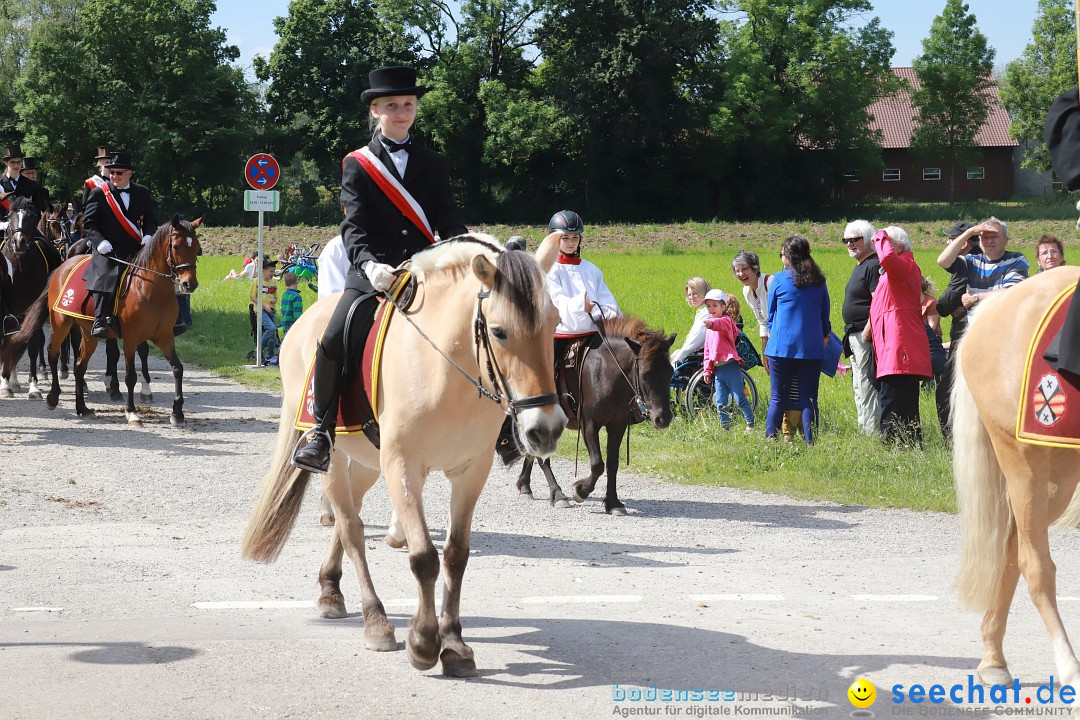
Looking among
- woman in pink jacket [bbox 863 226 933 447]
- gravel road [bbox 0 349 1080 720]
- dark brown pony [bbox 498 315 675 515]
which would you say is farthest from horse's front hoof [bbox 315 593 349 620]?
woman in pink jacket [bbox 863 226 933 447]

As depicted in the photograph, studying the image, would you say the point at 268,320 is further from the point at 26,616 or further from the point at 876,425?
the point at 26,616

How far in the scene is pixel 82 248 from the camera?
17.9 meters

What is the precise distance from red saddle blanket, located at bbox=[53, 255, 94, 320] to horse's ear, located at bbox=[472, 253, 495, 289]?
37.8 ft

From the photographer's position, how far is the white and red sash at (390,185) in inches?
250

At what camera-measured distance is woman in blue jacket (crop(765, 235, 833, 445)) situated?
12016mm

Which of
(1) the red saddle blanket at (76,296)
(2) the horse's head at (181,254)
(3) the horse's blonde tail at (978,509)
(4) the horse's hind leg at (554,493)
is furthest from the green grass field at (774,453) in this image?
(3) the horse's blonde tail at (978,509)

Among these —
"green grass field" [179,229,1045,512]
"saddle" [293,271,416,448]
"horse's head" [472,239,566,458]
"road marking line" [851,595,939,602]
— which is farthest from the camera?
"green grass field" [179,229,1045,512]

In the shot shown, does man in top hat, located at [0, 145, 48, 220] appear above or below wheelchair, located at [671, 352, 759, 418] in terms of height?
above

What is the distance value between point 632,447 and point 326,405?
23.3 feet

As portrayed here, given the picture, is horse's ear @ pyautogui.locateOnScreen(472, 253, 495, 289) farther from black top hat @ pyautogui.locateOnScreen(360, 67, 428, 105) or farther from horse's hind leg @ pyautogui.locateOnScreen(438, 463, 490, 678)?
black top hat @ pyautogui.locateOnScreen(360, 67, 428, 105)

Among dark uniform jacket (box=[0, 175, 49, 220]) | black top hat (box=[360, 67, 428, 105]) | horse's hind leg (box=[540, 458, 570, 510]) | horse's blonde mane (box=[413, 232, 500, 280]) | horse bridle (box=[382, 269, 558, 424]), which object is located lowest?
horse's hind leg (box=[540, 458, 570, 510])

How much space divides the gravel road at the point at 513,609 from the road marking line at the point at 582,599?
17 mm

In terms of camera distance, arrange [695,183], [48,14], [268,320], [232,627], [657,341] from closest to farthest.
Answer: [232,627]
[657,341]
[268,320]
[695,183]
[48,14]

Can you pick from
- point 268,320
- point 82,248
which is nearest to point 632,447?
point 82,248
